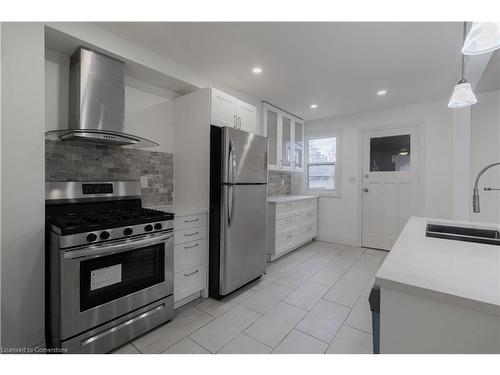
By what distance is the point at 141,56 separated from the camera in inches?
83.7

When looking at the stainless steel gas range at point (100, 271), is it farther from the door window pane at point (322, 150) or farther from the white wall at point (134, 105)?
the door window pane at point (322, 150)

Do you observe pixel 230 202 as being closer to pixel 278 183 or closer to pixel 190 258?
pixel 190 258

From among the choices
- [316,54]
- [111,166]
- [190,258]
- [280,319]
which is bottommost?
[280,319]

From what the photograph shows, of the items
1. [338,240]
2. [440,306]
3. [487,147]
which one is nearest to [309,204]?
[338,240]

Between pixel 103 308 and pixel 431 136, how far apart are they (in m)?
4.53

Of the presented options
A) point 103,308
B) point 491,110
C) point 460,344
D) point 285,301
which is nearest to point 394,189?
point 491,110

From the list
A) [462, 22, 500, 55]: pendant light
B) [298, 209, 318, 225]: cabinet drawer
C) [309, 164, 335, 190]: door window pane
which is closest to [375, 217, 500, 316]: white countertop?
[462, 22, 500, 55]: pendant light

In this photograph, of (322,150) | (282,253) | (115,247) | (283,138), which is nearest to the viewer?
(115,247)

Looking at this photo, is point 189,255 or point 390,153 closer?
point 189,255

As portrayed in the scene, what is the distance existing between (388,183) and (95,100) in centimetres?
416

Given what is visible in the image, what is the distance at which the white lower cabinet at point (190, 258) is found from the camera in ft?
6.93

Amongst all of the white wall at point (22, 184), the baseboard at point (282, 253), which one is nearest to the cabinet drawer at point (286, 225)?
the baseboard at point (282, 253)

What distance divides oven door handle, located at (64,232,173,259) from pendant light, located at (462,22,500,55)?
215 cm

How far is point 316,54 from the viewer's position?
2236 millimetres
